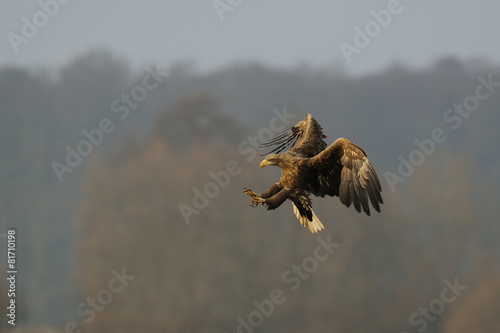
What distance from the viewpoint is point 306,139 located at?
10.4m

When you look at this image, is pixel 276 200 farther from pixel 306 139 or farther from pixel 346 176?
pixel 306 139

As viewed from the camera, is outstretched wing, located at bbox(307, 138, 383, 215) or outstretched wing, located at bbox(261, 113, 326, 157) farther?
outstretched wing, located at bbox(261, 113, 326, 157)

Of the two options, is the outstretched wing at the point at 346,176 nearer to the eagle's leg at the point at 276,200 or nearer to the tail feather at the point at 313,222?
the eagle's leg at the point at 276,200

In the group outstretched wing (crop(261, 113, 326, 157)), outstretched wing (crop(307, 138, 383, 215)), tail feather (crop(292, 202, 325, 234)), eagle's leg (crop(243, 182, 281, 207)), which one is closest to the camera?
eagle's leg (crop(243, 182, 281, 207))

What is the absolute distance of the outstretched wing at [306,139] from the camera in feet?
33.0

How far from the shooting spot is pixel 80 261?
28.9 m

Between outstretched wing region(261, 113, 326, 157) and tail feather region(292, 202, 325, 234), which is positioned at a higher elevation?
outstretched wing region(261, 113, 326, 157)

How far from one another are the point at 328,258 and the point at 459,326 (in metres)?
4.87

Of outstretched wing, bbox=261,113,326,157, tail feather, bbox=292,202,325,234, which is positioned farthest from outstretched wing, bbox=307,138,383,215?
tail feather, bbox=292,202,325,234

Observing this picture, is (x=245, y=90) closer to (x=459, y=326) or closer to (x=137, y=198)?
(x=137, y=198)

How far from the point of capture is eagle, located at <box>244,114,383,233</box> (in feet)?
29.3

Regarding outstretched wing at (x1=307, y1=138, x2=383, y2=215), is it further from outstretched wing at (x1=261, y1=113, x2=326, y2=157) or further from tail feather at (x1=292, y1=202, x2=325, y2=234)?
tail feather at (x1=292, y1=202, x2=325, y2=234)

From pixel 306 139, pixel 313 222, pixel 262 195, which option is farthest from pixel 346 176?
pixel 313 222

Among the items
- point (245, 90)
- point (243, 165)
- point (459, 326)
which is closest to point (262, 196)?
point (459, 326)
